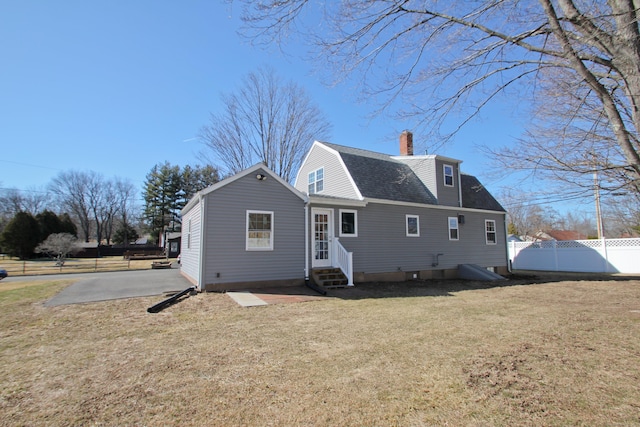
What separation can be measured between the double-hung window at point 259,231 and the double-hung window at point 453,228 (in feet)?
30.9

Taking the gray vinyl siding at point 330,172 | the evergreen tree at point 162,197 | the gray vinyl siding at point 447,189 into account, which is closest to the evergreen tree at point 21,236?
the evergreen tree at point 162,197

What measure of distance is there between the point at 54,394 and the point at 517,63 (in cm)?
723

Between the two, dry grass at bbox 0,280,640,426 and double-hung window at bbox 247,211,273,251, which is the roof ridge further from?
dry grass at bbox 0,280,640,426

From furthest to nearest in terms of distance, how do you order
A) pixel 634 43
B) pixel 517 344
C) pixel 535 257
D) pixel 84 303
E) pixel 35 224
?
pixel 35 224 → pixel 535 257 → pixel 84 303 → pixel 517 344 → pixel 634 43

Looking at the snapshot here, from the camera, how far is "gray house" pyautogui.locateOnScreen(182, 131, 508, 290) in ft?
31.1

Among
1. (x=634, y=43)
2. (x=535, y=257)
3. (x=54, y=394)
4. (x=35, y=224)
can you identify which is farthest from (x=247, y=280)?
(x=35, y=224)

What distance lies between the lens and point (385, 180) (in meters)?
14.0

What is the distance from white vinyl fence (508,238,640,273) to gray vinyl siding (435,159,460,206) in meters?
9.60

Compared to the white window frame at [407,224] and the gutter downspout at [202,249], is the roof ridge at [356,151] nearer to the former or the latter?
the white window frame at [407,224]

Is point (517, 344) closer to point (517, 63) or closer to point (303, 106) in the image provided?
point (517, 63)

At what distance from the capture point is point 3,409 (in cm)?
288

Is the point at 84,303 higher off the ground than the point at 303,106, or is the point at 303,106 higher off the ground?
the point at 303,106

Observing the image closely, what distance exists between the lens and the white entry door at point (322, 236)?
442 inches

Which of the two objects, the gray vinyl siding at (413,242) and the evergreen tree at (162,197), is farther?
the evergreen tree at (162,197)
